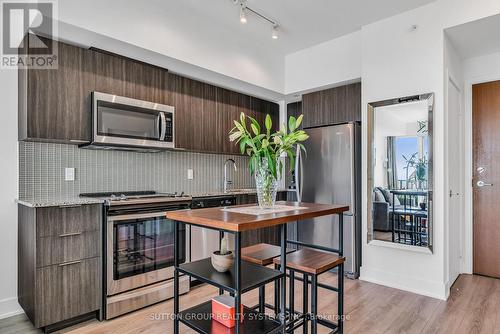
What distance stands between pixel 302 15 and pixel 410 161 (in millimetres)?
1942

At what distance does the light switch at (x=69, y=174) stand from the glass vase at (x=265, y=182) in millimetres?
1906

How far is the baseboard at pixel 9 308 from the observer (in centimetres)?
248

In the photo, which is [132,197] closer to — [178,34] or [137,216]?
[137,216]

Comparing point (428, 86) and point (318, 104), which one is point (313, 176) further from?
point (428, 86)

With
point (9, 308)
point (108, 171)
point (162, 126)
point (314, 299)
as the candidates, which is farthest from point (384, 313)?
point (9, 308)

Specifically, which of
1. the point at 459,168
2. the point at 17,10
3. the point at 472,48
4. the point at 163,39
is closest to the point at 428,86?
the point at 472,48

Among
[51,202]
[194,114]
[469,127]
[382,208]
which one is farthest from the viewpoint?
[469,127]

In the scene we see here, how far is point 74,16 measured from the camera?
93.7 inches

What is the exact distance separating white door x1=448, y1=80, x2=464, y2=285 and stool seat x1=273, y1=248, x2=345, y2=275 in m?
1.83

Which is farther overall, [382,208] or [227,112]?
[227,112]

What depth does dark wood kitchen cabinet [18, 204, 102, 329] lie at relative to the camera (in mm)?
2152

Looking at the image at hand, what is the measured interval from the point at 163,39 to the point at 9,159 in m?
1.71

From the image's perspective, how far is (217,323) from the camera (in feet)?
5.38

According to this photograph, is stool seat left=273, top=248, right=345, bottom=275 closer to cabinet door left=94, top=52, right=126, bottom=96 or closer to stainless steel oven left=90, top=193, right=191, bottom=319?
stainless steel oven left=90, top=193, right=191, bottom=319
